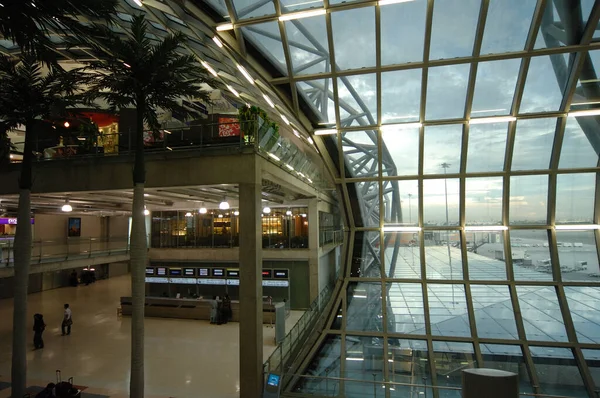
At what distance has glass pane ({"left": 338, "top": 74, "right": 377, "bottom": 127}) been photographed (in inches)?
468

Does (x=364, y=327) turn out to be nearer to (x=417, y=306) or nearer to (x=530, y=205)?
(x=417, y=306)

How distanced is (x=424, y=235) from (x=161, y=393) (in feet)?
33.2

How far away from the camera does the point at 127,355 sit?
15102 millimetres

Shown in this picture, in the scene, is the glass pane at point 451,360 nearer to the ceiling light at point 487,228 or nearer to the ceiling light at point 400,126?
the ceiling light at point 487,228

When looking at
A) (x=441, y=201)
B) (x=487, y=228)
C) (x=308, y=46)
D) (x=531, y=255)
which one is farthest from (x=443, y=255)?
(x=308, y=46)

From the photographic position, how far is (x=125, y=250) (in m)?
29.6

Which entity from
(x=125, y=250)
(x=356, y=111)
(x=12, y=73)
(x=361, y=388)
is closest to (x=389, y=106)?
(x=356, y=111)

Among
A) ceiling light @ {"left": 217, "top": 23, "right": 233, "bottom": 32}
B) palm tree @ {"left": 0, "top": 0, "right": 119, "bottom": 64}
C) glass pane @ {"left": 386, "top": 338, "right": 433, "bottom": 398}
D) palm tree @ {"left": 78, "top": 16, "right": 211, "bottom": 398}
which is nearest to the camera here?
palm tree @ {"left": 0, "top": 0, "right": 119, "bottom": 64}

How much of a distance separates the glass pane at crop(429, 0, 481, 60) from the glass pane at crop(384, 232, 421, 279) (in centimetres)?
649

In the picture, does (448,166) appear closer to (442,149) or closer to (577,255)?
(442,149)

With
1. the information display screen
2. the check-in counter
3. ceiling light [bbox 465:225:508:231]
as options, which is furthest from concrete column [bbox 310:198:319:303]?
ceiling light [bbox 465:225:508:231]

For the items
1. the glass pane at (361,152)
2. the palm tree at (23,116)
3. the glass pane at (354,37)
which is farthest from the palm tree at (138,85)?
the glass pane at (361,152)

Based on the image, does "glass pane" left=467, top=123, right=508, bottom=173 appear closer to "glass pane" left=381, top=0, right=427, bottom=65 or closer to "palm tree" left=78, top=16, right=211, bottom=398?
"glass pane" left=381, top=0, right=427, bottom=65

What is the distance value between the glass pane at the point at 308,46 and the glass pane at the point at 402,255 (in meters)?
6.77
